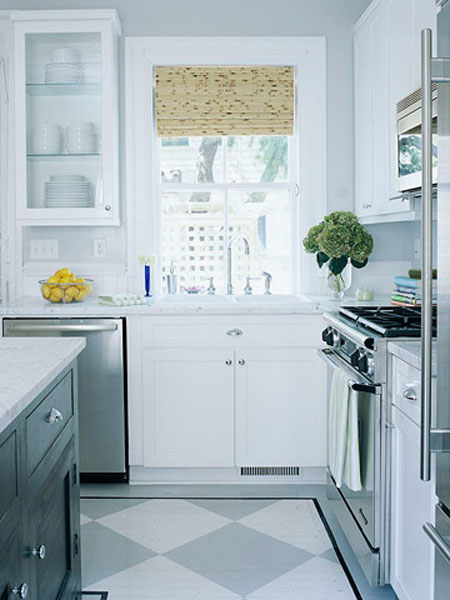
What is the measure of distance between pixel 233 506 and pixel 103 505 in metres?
0.62

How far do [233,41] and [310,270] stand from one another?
4.52ft

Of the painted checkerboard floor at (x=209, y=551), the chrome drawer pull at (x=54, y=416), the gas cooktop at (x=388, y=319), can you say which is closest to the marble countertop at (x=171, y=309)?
the gas cooktop at (x=388, y=319)

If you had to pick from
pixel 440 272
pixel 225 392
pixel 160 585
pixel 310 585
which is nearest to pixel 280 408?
pixel 225 392

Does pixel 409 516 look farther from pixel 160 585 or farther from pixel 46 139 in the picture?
pixel 46 139

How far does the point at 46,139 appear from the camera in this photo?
12.4 feet

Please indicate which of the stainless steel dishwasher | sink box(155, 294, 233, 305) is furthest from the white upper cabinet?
the stainless steel dishwasher

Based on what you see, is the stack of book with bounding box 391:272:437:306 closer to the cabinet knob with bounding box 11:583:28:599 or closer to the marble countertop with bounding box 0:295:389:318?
the marble countertop with bounding box 0:295:389:318

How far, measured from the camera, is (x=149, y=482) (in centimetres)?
360

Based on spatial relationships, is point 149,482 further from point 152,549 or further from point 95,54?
point 95,54

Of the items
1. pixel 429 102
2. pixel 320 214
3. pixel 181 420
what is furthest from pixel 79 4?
pixel 429 102

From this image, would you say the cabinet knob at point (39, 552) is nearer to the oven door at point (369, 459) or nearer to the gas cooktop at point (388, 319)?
the oven door at point (369, 459)

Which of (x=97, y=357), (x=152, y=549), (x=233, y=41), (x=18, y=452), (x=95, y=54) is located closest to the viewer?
(x=18, y=452)

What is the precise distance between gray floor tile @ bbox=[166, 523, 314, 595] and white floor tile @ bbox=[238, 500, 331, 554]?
0.06 metres

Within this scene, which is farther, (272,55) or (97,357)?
(272,55)
